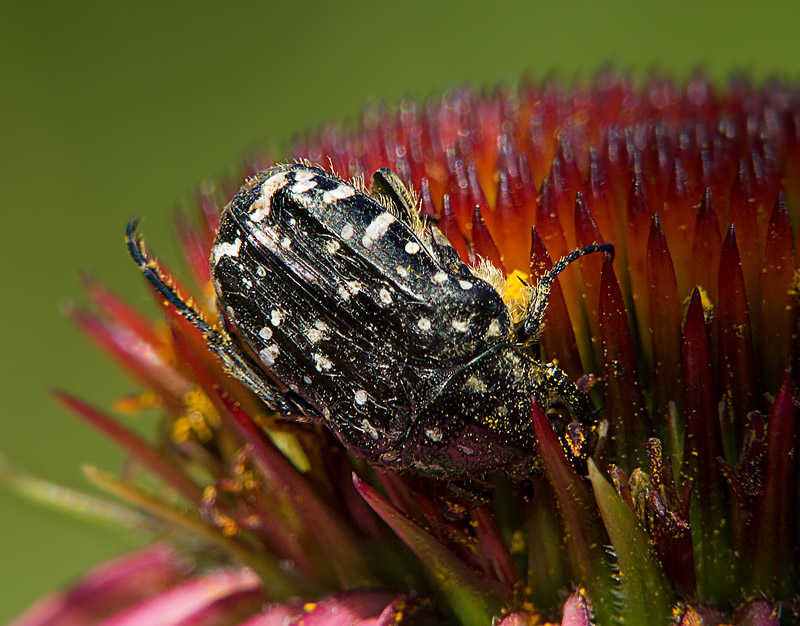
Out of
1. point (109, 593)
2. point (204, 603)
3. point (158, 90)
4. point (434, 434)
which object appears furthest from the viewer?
point (158, 90)

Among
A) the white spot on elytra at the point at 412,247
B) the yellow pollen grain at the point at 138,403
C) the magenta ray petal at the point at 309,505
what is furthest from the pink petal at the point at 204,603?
the white spot on elytra at the point at 412,247

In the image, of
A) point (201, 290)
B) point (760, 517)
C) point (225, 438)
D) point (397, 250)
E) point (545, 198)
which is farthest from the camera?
point (201, 290)

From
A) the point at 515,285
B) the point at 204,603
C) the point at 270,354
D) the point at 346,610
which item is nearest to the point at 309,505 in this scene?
the point at 346,610

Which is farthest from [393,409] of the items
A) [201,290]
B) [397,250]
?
[201,290]

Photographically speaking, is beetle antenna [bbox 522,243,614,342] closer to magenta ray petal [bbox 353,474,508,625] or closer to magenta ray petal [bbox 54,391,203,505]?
magenta ray petal [bbox 353,474,508,625]

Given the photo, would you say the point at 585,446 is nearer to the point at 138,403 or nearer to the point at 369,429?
the point at 369,429

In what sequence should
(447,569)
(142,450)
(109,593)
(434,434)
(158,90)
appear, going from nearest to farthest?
1. (434,434)
2. (447,569)
3. (142,450)
4. (109,593)
5. (158,90)

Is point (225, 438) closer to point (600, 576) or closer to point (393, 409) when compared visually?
point (393, 409)
